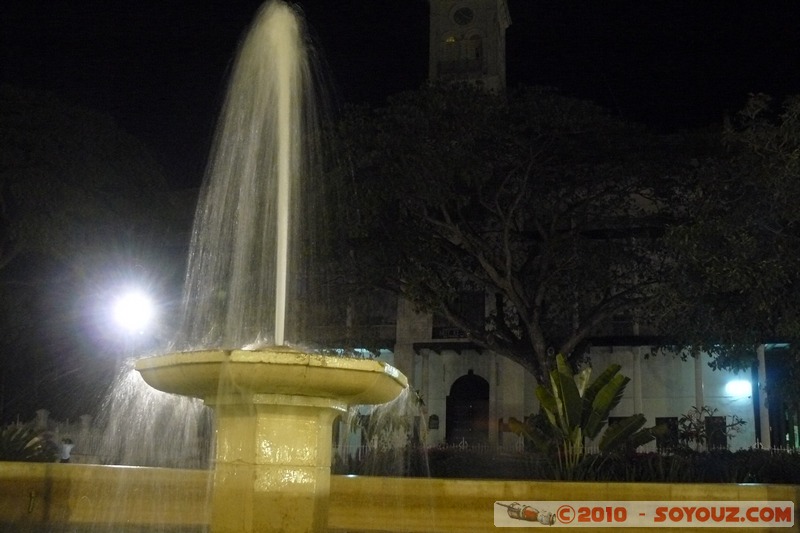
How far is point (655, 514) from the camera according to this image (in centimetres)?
890

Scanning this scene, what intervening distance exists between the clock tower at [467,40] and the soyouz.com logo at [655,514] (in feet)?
87.4

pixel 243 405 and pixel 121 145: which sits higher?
pixel 121 145

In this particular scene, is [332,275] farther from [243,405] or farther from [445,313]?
[243,405]

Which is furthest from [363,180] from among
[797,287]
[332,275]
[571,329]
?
[797,287]

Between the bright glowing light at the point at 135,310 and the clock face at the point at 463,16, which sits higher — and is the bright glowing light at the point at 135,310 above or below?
below

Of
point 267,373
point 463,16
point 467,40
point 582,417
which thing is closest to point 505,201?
point 582,417

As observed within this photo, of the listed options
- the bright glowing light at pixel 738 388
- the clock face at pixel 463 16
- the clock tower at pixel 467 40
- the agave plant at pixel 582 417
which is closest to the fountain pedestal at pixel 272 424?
the agave plant at pixel 582 417

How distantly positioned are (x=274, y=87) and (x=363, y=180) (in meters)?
9.47

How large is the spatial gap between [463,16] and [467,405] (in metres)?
16.7

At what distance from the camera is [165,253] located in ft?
83.2

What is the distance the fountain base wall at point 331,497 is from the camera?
29.3 feet

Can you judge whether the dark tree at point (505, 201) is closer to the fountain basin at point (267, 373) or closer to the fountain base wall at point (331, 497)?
the fountain base wall at point (331, 497)

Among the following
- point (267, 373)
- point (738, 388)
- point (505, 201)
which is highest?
point (505, 201)

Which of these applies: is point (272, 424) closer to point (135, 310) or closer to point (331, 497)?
point (331, 497)
